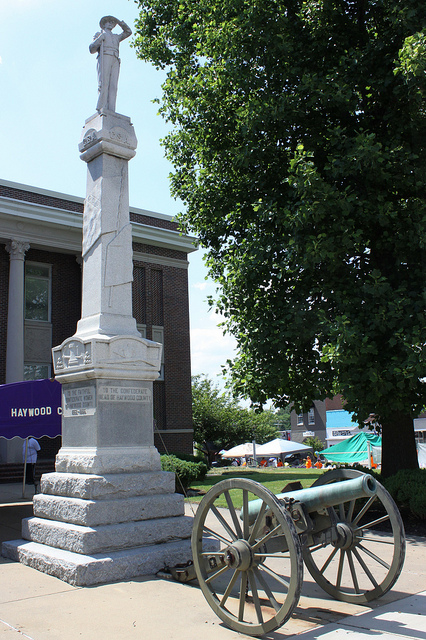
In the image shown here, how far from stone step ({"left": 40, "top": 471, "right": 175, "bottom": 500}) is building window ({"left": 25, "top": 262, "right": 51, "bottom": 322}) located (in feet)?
53.1

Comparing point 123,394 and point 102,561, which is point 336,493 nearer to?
point 102,561

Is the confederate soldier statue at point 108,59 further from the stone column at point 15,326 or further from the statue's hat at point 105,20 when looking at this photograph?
the stone column at point 15,326

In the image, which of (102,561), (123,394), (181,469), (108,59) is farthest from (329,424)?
(102,561)

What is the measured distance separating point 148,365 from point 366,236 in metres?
5.85

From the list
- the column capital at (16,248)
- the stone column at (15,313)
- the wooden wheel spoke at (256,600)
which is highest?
the column capital at (16,248)

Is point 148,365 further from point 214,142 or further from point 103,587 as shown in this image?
point 214,142

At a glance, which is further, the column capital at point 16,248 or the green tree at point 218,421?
the green tree at point 218,421

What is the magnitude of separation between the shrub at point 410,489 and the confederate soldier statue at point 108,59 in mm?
8122

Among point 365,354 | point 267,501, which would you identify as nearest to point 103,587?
point 267,501

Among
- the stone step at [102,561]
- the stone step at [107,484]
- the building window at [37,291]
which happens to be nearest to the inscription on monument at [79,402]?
the stone step at [107,484]

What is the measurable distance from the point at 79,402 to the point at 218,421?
124 feet

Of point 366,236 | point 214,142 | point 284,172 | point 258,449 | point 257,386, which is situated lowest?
point 258,449

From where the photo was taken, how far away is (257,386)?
11.7 meters

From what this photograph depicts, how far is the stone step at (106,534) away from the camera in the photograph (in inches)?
243
